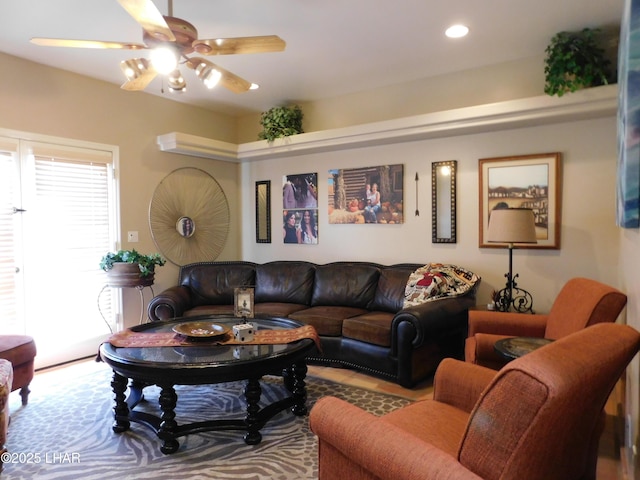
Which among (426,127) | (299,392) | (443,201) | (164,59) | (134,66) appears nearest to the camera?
(164,59)

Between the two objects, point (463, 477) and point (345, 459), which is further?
point (345, 459)

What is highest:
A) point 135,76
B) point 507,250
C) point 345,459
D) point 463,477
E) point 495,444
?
point 135,76

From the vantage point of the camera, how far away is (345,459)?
1.49 meters

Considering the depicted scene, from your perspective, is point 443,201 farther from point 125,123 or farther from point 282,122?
point 125,123

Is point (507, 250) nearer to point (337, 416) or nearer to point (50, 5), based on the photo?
point (337, 416)

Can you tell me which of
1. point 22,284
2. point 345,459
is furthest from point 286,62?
point 345,459

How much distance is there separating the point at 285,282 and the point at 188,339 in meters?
1.99

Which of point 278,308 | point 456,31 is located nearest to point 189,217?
point 278,308

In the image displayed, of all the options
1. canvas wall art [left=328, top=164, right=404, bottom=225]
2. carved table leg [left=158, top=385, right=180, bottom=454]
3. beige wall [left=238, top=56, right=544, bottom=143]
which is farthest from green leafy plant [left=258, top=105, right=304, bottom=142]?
carved table leg [left=158, top=385, right=180, bottom=454]

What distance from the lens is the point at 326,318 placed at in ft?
12.2

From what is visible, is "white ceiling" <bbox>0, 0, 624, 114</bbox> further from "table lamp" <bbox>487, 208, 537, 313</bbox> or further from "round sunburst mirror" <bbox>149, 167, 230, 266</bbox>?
"table lamp" <bbox>487, 208, 537, 313</bbox>

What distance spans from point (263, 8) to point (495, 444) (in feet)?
9.31

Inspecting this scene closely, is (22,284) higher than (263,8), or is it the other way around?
(263,8)

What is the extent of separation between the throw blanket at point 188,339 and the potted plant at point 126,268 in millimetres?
1101
